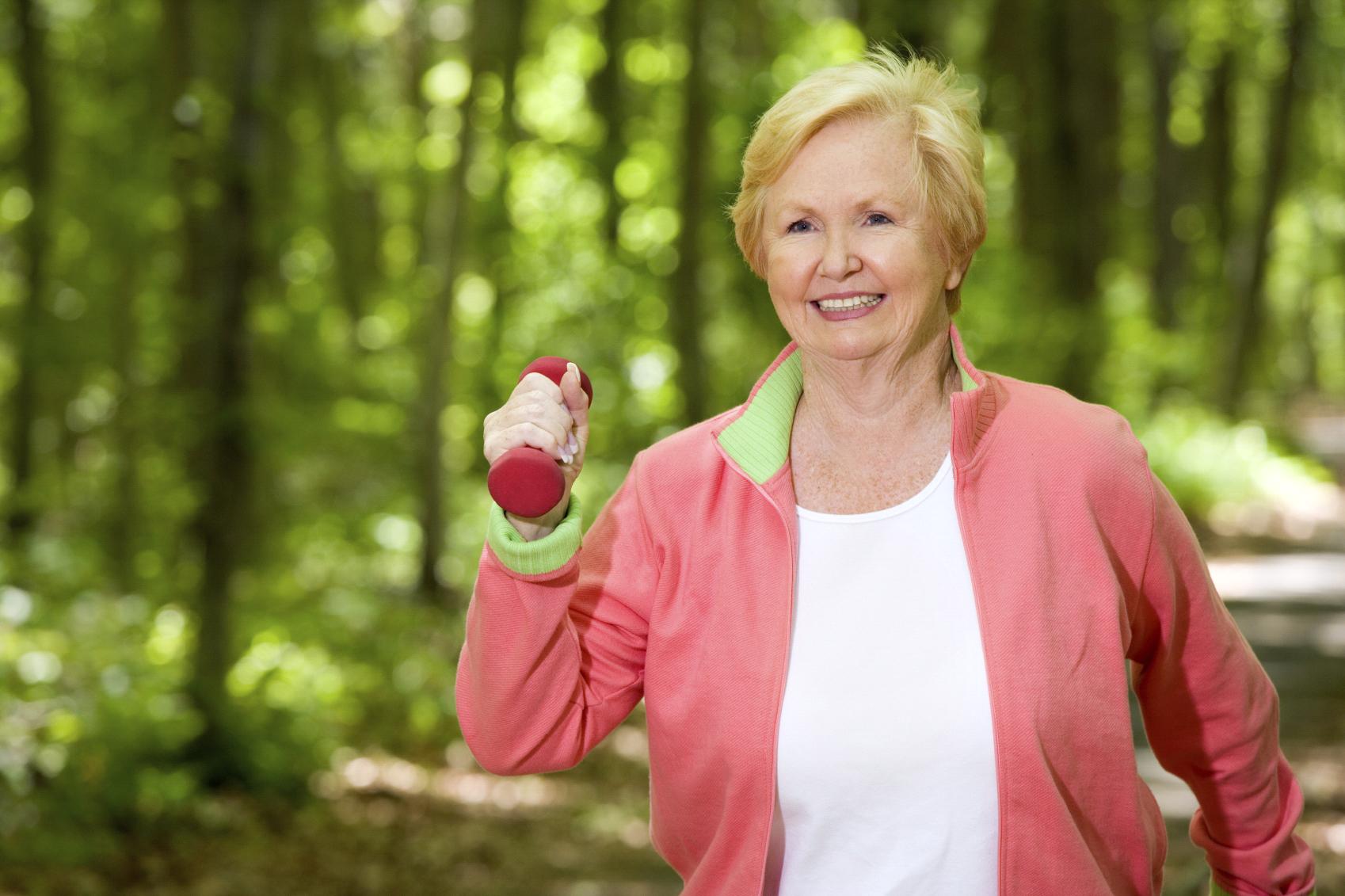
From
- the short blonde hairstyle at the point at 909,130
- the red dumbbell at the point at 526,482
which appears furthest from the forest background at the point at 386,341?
the red dumbbell at the point at 526,482

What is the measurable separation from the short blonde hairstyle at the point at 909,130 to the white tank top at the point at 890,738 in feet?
1.67

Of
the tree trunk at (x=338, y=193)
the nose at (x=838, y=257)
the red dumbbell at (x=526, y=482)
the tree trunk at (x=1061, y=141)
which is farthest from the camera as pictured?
the tree trunk at (x=338, y=193)

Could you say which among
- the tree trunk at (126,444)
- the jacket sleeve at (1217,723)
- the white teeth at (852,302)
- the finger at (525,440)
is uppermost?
the white teeth at (852,302)

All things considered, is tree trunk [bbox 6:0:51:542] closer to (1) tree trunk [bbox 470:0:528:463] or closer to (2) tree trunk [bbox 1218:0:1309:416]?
(1) tree trunk [bbox 470:0:528:463]

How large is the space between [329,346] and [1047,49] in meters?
9.92

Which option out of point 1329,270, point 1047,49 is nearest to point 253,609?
point 1047,49

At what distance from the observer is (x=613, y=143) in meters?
14.9

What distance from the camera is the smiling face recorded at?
225cm

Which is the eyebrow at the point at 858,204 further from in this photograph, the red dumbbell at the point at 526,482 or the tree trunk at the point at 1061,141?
the tree trunk at the point at 1061,141

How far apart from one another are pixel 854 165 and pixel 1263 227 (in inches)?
879

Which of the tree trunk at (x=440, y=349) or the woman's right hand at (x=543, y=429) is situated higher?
the woman's right hand at (x=543, y=429)

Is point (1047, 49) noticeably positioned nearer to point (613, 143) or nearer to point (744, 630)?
point (613, 143)

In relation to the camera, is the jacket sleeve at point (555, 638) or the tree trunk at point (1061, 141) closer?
the jacket sleeve at point (555, 638)

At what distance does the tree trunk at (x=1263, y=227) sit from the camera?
21469 mm
